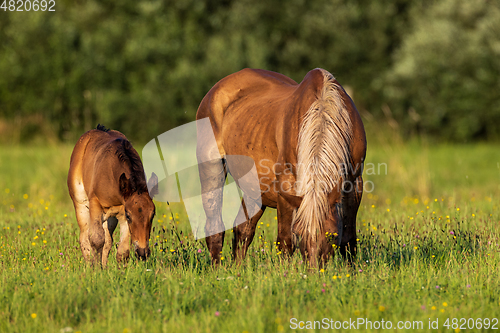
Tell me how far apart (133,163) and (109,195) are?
0.40m

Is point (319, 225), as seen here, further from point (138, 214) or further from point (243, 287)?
point (138, 214)

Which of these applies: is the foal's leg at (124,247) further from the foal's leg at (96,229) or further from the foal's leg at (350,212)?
the foal's leg at (350,212)

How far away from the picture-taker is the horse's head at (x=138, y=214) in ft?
14.9

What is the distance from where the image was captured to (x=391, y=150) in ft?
39.4

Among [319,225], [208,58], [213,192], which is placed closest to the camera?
[319,225]

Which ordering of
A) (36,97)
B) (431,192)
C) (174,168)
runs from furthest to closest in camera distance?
(36,97) < (174,168) < (431,192)

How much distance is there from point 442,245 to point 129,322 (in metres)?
3.59

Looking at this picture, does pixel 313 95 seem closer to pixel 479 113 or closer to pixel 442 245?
pixel 442 245

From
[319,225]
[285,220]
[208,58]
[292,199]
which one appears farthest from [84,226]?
[208,58]

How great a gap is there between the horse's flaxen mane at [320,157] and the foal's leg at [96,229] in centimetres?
225

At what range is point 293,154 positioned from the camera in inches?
170

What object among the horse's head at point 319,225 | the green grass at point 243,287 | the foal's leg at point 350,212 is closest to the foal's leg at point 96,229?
the green grass at point 243,287

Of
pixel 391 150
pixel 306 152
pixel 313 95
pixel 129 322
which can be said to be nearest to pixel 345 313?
pixel 306 152

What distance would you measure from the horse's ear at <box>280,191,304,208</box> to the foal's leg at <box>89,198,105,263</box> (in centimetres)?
198
